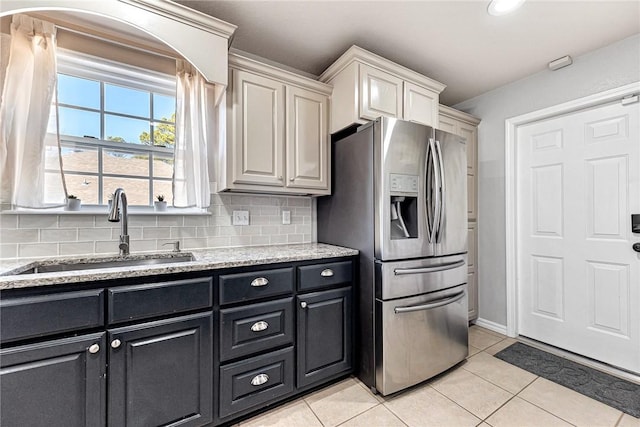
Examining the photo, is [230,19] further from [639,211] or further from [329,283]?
[639,211]

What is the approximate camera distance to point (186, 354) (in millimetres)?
1366

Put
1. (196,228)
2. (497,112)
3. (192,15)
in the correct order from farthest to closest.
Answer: (497,112), (196,228), (192,15)

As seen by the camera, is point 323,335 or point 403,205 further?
point 403,205

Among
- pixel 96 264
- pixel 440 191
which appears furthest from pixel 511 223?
pixel 96 264

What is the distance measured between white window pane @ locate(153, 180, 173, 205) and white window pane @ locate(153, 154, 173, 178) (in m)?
0.05

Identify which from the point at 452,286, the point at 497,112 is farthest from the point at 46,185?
the point at 497,112

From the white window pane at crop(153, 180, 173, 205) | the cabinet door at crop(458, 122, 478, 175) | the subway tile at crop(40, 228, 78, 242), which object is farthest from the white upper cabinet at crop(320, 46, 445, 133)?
the subway tile at crop(40, 228, 78, 242)

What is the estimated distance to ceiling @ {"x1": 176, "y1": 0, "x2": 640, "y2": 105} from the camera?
5.74 feet

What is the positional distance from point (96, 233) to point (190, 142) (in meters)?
0.81

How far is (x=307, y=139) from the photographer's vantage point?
7.04 ft

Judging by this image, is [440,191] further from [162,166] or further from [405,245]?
[162,166]

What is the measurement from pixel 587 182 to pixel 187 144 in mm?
3191

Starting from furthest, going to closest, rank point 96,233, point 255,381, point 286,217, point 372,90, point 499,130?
1. point 499,130
2. point 286,217
3. point 372,90
4. point 96,233
5. point 255,381

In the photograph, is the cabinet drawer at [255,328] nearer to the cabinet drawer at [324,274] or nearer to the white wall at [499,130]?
the cabinet drawer at [324,274]
